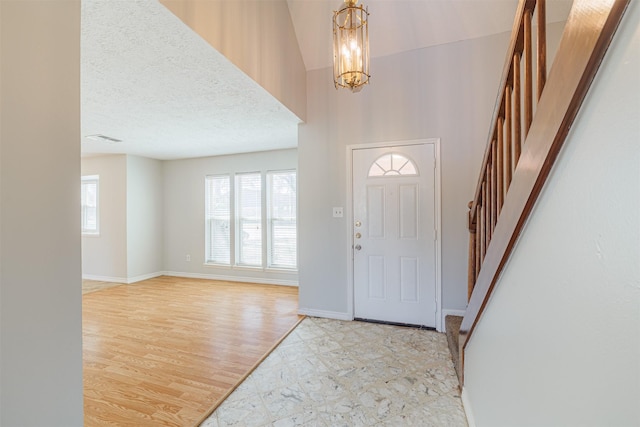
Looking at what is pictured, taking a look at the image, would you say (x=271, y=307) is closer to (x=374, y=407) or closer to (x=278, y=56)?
(x=374, y=407)

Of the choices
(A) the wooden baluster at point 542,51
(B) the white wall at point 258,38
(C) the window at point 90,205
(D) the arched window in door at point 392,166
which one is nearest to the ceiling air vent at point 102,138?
(C) the window at point 90,205

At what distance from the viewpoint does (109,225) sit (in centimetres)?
511

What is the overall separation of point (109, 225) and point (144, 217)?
22.4 inches

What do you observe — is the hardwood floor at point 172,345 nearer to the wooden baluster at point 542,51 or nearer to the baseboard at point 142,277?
the baseboard at point 142,277

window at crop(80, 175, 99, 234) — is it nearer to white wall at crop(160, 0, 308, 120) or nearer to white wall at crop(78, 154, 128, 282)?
white wall at crop(78, 154, 128, 282)

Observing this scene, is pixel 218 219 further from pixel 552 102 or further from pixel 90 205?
pixel 552 102

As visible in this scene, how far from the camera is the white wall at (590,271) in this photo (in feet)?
1.42

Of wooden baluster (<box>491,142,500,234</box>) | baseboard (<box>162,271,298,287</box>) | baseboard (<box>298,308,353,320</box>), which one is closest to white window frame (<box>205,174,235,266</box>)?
baseboard (<box>162,271,298,287</box>)

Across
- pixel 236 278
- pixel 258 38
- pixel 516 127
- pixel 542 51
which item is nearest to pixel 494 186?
pixel 516 127

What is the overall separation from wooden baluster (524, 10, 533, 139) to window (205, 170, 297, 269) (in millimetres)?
3893

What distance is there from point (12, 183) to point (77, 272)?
338mm

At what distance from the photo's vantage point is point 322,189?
3307mm

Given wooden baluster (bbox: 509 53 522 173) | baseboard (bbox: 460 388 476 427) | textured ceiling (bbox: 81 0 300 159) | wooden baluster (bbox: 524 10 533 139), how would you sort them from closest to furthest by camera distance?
wooden baluster (bbox: 524 10 533 139)
wooden baluster (bbox: 509 53 522 173)
baseboard (bbox: 460 388 476 427)
textured ceiling (bbox: 81 0 300 159)

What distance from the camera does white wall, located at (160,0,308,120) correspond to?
5.96 ft
